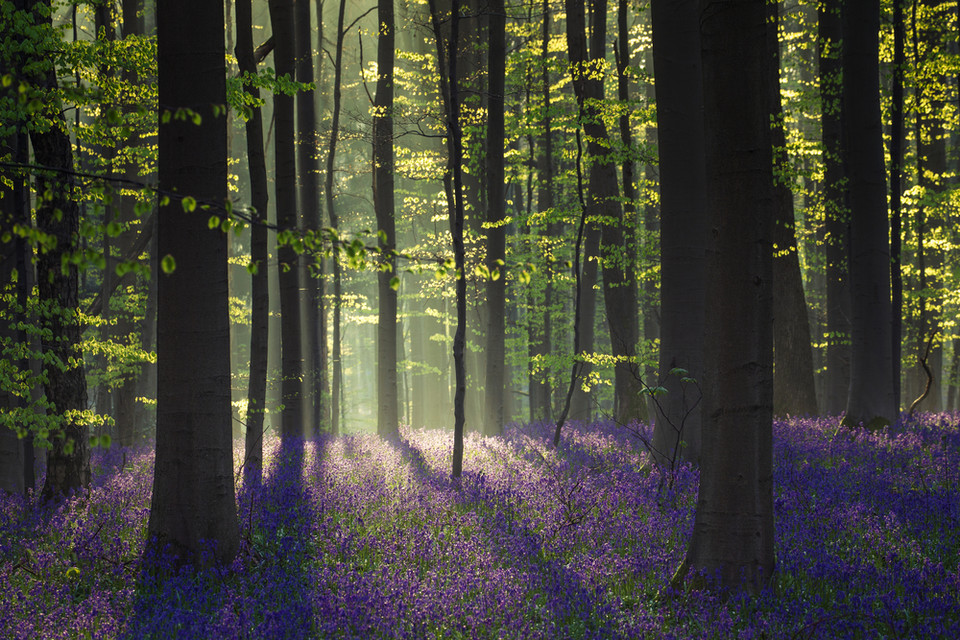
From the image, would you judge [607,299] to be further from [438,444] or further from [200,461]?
[200,461]

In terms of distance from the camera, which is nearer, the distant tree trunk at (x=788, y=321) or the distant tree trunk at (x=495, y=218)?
the distant tree trunk at (x=788, y=321)

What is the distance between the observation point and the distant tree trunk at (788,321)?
45.5 ft

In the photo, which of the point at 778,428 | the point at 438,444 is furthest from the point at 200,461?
the point at 778,428

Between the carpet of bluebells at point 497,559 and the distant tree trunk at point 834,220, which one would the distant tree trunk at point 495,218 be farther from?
the distant tree trunk at point 834,220

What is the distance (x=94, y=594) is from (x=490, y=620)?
9.76 feet

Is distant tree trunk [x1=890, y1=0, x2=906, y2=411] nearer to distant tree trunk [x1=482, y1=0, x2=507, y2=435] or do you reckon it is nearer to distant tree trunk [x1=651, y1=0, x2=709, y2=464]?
distant tree trunk [x1=651, y1=0, x2=709, y2=464]

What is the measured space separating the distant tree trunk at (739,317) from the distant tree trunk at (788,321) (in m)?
9.19

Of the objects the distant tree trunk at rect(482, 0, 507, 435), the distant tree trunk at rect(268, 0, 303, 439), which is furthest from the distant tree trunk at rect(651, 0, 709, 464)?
the distant tree trunk at rect(482, 0, 507, 435)

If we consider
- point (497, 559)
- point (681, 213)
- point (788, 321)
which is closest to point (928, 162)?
point (788, 321)

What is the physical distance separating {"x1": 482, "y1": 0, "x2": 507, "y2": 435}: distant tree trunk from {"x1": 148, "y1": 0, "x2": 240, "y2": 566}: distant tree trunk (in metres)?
10.1

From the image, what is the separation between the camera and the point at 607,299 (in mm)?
15656

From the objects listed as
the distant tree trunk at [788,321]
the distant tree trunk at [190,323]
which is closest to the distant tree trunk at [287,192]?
the distant tree trunk at [190,323]

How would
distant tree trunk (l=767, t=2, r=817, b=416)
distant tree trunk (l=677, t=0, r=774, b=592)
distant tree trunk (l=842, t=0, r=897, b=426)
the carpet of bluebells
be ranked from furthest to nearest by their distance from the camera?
1. distant tree trunk (l=767, t=2, r=817, b=416)
2. distant tree trunk (l=842, t=0, r=897, b=426)
3. distant tree trunk (l=677, t=0, r=774, b=592)
4. the carpet of bluebells

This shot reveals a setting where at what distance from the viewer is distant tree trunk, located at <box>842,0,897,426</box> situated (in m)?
11.6
